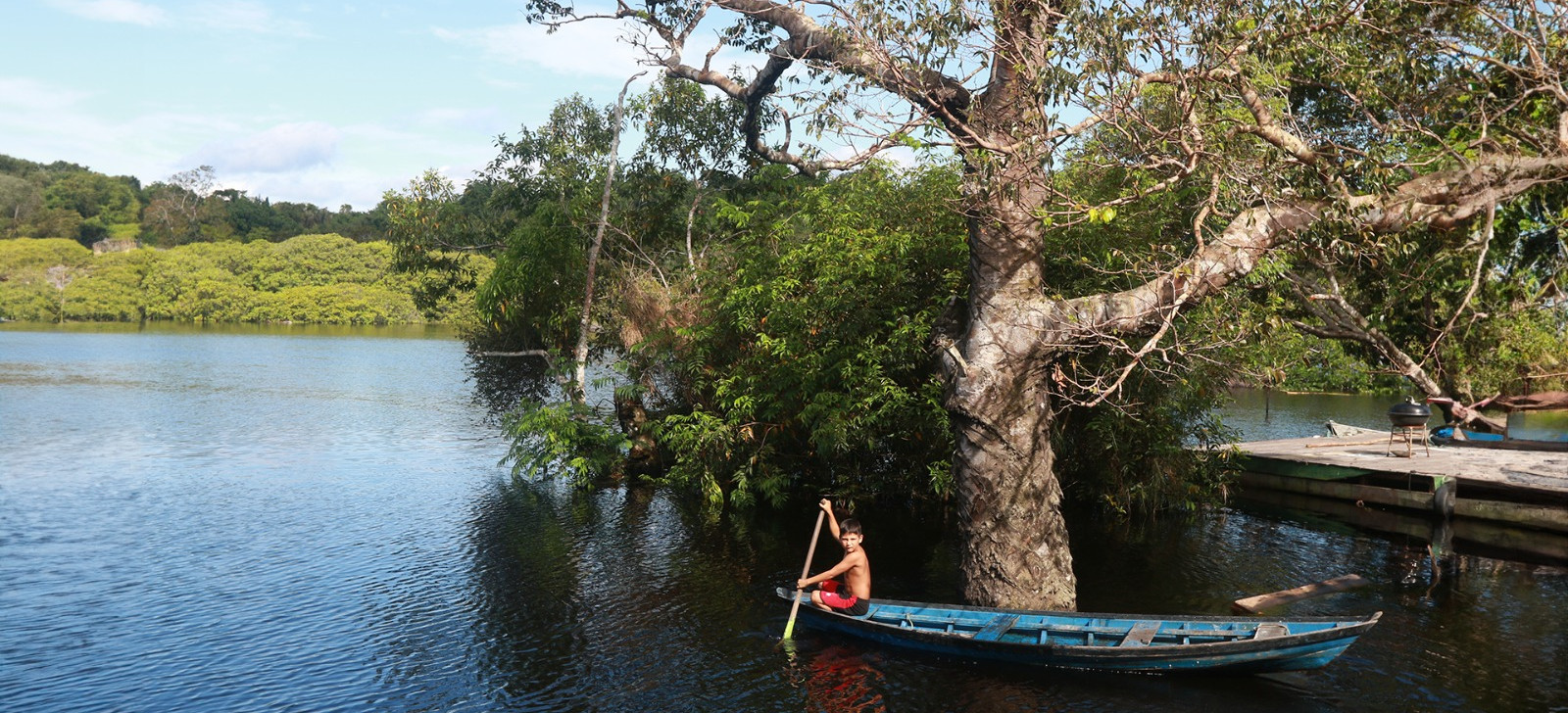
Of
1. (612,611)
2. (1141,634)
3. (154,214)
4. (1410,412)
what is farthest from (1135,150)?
(154,214)

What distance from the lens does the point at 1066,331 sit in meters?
Result: 13.5

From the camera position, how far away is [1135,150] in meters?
12.9

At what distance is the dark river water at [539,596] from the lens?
40.0ft

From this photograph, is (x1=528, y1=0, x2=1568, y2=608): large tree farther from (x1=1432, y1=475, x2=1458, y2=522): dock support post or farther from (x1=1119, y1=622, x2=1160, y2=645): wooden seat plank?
(x1=1432, y1=475, x2=1458, y2=522): dock support post

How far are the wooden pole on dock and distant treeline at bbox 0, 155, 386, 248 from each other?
111248mm

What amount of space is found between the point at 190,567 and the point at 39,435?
732 inches

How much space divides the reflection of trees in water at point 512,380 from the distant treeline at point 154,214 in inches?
3511

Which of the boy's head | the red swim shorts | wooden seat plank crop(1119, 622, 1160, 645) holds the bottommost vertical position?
the red swim shorts

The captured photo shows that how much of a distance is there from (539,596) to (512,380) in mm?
15707

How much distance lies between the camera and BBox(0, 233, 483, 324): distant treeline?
336 feet

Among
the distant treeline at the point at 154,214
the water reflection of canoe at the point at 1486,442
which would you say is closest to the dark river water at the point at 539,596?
the water reflection of canoe at the point at 1486,442

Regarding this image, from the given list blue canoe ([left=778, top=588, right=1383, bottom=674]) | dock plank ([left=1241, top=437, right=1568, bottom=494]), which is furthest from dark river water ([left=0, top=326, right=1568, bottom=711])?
dock plank ([left=1241, top=437, right=1568, bottom=494])

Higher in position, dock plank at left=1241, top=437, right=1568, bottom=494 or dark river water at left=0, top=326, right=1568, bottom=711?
dock plank at left=1241, top=437, right=1568, bottom=494

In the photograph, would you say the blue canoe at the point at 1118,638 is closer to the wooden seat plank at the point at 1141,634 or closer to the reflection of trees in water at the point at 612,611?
the wooden seat plank at the point at 1141,634
